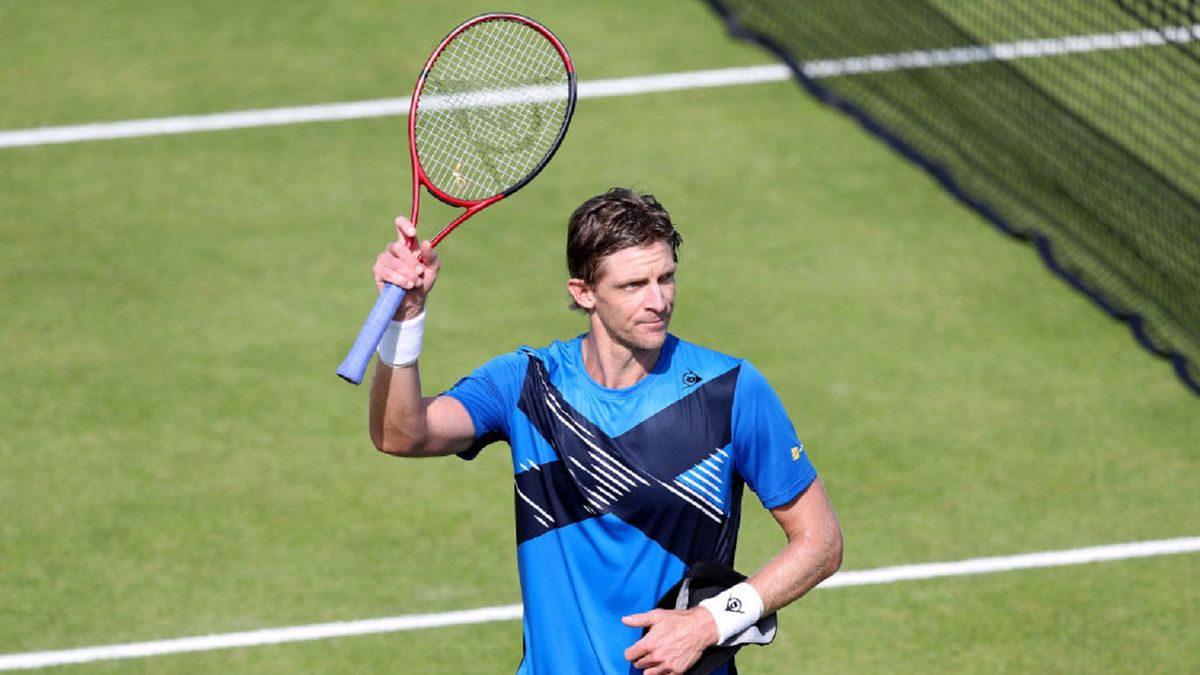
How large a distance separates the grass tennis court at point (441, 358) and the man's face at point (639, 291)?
2.67 m

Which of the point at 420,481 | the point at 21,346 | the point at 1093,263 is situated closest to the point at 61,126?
the point at 21,346

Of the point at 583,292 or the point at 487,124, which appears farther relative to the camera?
the point at 487,124

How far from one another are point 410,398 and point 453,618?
2.78 metres

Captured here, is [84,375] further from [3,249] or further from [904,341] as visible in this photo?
[904,341]

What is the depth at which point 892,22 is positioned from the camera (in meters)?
12.5

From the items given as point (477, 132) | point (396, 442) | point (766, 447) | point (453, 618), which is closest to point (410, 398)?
point (396, 442)

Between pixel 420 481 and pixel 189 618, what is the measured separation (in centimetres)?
142

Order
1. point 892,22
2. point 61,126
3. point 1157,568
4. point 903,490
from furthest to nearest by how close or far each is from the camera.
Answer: point 892,22 < point 61,126 < point 903,490 < point 1157,568

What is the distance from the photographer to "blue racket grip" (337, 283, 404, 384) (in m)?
4.52

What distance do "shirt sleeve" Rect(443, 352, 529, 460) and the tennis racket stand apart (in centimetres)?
39

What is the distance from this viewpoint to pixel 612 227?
491cm

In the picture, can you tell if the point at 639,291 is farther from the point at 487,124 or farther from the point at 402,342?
the point at 487,124

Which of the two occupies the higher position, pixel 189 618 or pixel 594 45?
pixel 594 45

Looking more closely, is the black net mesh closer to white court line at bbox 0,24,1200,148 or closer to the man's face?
white court line at bbox 0,24,1200,148
